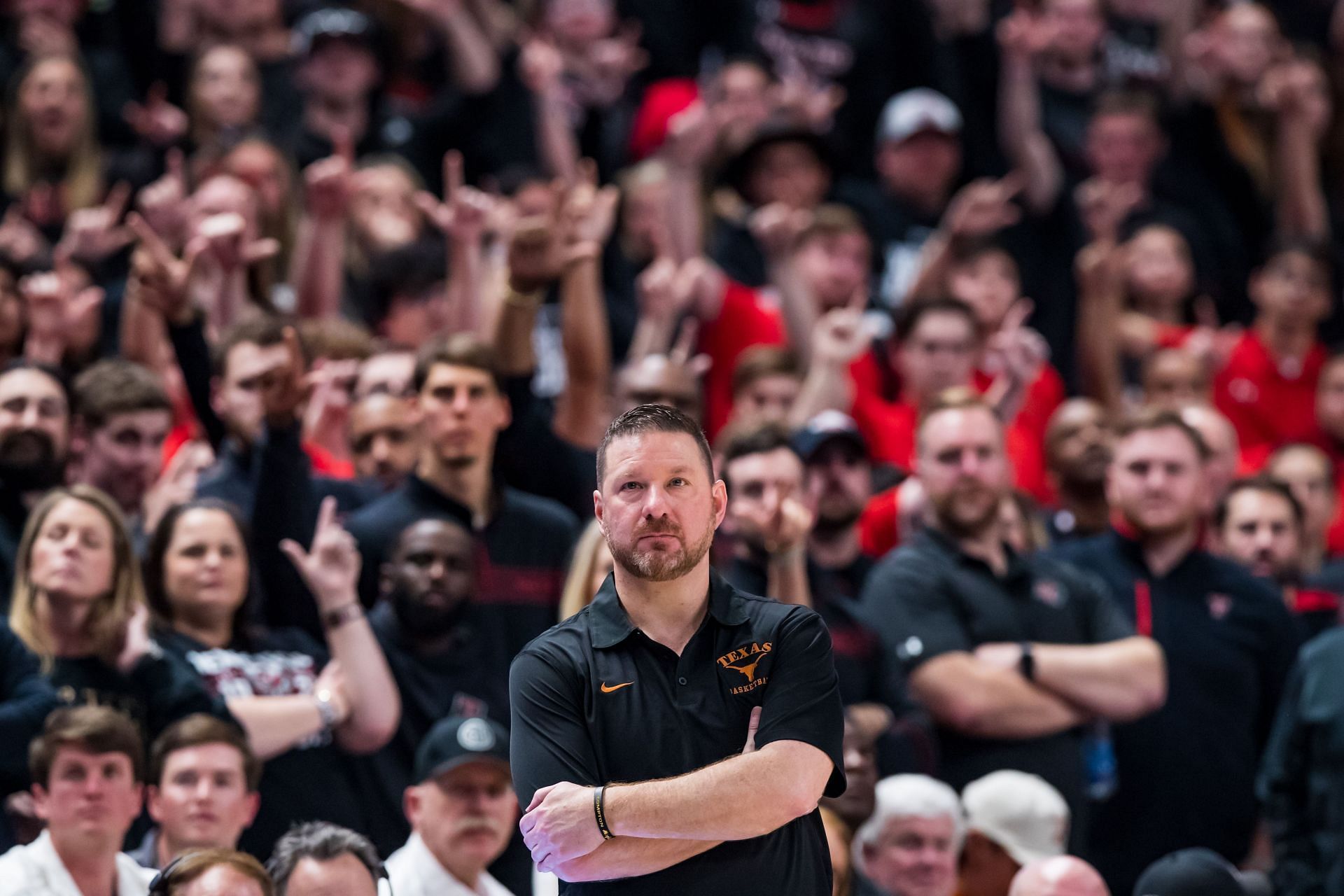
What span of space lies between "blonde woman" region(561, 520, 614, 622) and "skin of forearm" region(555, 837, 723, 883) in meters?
2.29

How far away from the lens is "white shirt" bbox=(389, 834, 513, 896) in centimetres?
545

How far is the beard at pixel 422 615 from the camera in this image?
6.01m

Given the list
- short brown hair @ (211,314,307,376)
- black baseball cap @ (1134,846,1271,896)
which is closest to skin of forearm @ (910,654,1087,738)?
black baseball cap @ (1134,846,1271,896)

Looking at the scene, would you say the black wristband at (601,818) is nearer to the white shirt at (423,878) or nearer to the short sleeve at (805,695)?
the short sleeve at (805,695)

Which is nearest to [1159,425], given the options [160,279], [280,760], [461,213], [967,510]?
[967,510]

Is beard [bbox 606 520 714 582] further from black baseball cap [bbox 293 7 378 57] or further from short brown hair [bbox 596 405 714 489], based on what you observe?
black baseball cap [bbox 293 7 378 57]

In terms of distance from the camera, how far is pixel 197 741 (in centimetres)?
524

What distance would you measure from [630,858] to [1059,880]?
2065 mm

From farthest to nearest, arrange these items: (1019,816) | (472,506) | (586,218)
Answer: (586,218) → (472,506) → (1019,816)

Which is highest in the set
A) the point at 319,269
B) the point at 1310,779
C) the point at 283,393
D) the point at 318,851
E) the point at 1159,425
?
the point at 319,269

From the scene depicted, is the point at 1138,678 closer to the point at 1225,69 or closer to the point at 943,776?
the point at 943,776

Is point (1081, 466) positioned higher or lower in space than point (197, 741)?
higher

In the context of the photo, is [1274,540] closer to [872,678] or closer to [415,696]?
[872,678]

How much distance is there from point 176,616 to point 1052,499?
12.8 ft
